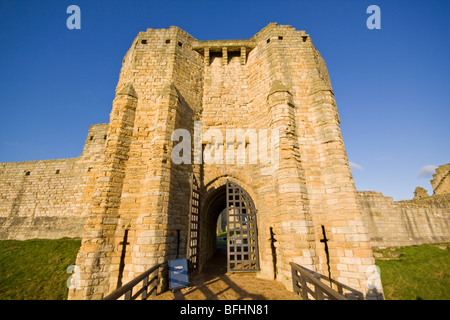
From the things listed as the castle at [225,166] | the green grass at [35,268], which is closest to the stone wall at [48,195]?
the green grass at [35,268]

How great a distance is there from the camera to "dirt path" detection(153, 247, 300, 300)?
4691mm

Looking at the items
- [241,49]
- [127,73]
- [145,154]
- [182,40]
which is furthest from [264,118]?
[127,73]

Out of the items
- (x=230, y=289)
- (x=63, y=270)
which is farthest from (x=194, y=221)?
(x=63, y=270)

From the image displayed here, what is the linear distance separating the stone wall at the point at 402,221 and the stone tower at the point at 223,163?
8545 millimetres

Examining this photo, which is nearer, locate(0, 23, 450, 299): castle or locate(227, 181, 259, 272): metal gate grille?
locate(0, 23, 450, 299): castle

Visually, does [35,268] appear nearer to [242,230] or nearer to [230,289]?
[230,289]

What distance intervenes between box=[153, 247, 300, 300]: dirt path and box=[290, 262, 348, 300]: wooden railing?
1.29ft

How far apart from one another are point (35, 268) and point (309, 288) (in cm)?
1172

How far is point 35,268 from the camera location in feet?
27.6

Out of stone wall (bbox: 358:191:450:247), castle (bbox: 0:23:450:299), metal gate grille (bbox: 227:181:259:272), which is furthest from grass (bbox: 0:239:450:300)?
metal gate grille (bbox: 227:181:259:272)

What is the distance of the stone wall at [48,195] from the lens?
11.4 m

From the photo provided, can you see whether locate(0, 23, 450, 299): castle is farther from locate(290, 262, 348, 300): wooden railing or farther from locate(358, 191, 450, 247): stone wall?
locate(358, 191, 450, 247): stone wall

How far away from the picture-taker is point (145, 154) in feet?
22.1
